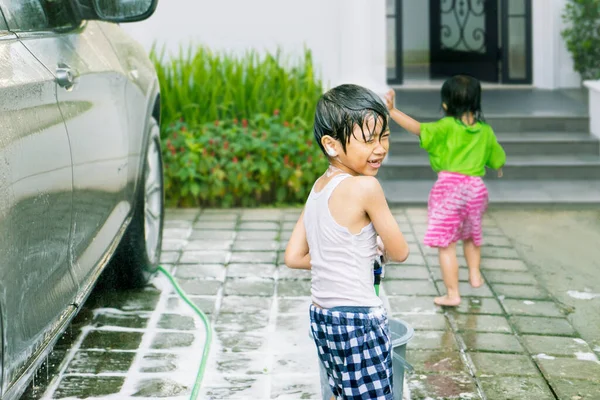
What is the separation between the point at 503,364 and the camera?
455 cm

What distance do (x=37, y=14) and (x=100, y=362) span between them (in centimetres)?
159

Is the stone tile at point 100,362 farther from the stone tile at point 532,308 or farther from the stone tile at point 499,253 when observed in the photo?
the stone tile at point 499,253

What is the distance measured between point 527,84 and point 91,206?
8.52 metres

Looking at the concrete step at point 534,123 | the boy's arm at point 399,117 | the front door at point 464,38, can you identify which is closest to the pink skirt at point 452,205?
the boy's arm at point 399,117

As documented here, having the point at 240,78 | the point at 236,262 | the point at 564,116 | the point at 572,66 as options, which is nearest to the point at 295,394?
the point at 236,262

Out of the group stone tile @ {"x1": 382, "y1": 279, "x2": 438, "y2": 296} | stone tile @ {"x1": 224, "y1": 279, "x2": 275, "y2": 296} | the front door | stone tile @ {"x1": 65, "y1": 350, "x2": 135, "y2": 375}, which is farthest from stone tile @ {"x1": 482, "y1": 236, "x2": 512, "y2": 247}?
the front door

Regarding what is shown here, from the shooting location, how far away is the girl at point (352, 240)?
3.07m

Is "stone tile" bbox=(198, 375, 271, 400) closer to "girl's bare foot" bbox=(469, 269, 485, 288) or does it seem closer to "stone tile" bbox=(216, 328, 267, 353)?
"stone tile" bbox=(216, 328, 267, 353)

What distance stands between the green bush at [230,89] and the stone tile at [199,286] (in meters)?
2.90

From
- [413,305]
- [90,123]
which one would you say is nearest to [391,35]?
[413,305]

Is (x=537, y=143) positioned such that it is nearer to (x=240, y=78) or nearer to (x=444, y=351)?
(x=240, y=78)

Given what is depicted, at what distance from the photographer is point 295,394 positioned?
4195 millimetres

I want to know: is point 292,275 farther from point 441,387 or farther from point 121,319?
point 441,387

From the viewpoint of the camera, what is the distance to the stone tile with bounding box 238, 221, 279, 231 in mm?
7285
